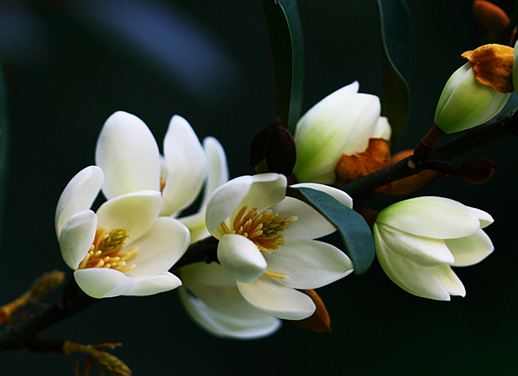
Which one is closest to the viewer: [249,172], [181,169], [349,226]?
[349,226]

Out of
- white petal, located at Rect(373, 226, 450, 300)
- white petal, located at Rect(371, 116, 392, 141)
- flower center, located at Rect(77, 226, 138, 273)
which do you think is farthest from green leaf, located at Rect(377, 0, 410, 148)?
flower center, located at Rect(77, 226, 138, 273)

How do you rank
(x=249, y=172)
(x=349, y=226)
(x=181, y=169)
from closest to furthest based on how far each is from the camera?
(x=349, y=226), (x=181, y=169), (x=249, y=172)

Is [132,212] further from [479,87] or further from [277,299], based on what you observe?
[479,87]

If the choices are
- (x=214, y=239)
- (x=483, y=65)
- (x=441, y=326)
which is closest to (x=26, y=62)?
→ (x=214, y=239)

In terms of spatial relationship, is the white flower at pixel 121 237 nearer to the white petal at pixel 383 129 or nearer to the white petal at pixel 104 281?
the white petal at pixel 104 281

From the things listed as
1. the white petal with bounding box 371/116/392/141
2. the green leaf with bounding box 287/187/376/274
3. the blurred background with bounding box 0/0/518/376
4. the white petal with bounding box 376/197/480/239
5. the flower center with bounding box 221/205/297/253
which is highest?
the white petal with bounding box 371/116/392/141

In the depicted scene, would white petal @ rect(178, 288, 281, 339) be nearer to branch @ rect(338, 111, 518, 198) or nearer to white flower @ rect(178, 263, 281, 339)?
white flower @ rect(178, 263, 281, 339)

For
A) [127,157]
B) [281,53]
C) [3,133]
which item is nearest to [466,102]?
[281,53]
